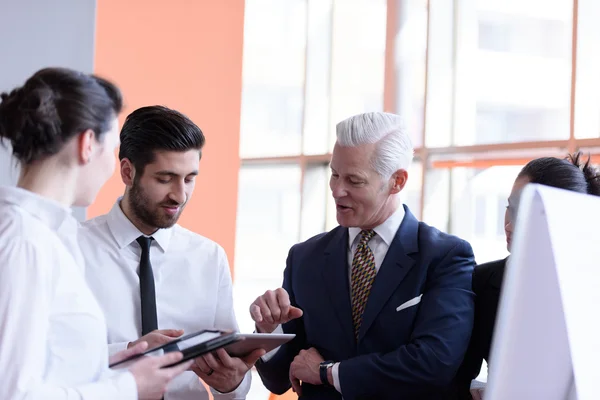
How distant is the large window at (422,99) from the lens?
16.4 feet

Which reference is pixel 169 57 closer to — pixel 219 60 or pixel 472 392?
pixel 219 60

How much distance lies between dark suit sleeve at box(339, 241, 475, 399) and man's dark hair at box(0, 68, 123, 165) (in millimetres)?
1066

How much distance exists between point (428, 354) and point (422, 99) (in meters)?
3.91

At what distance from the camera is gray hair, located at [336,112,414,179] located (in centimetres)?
263

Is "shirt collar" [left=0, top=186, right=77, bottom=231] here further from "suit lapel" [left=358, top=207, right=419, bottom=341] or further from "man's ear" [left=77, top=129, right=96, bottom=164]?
"suit lapel" [left=358, top=207, right=419, bottom=341]

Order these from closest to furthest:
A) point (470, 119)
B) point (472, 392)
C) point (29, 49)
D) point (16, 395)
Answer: point (16, 395), point (472, 392), point (29, 49), point (470, 119)

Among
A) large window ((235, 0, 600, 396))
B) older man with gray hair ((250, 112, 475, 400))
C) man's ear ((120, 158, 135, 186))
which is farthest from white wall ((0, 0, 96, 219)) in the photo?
large window ((235, 0, 600, 396))

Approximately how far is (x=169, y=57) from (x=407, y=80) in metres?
1.84

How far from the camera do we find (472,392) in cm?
242

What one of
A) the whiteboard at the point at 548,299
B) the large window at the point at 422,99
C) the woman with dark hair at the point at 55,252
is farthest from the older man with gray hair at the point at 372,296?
the large window at the point at 422,99

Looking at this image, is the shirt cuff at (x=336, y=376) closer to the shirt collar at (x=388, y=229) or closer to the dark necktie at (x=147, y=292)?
the shirt collar at (x=388, y=229)

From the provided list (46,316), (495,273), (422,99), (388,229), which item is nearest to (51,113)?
(46,316)

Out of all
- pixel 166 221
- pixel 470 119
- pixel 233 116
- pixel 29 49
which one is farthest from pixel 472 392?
pixel 233 116

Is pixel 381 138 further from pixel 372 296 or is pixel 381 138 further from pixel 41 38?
pixel 41 38
